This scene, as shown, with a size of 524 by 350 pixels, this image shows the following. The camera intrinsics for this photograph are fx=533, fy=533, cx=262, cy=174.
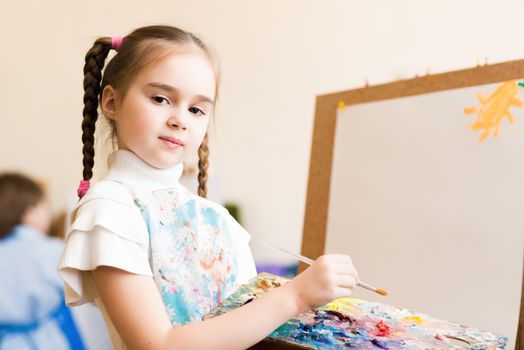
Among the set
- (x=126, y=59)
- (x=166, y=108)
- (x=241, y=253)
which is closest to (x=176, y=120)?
(x=166, y=108)

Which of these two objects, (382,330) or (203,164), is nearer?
(382,330)

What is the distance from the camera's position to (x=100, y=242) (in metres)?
0.70

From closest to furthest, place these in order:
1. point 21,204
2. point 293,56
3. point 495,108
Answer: point 495,108 < point 21,204 < point 293,56

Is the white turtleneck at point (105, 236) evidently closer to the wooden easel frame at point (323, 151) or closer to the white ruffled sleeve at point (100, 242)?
the white ruffled sleeve at point (100, 242)

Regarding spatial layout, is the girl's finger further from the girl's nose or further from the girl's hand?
the girl's nose

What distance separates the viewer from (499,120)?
123 centimetres

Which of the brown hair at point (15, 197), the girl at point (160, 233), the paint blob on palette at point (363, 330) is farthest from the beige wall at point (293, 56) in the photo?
the paint blob on palette at point (363, 330)

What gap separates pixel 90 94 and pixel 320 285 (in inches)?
20.2

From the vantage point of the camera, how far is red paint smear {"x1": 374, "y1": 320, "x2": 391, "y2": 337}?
0.72 metres

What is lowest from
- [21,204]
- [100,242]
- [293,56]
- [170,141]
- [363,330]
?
[21,204]

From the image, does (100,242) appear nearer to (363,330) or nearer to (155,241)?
(155,241)

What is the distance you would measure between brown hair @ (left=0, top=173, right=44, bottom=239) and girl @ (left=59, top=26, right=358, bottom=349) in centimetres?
139

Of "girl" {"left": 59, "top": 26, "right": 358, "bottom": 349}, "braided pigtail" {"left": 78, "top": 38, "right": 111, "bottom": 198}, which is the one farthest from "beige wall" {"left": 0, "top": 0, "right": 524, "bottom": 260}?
"girl" {"left": 59, "top": 26, "right": 358, "bottom": 349}

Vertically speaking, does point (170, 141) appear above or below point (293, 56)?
below
